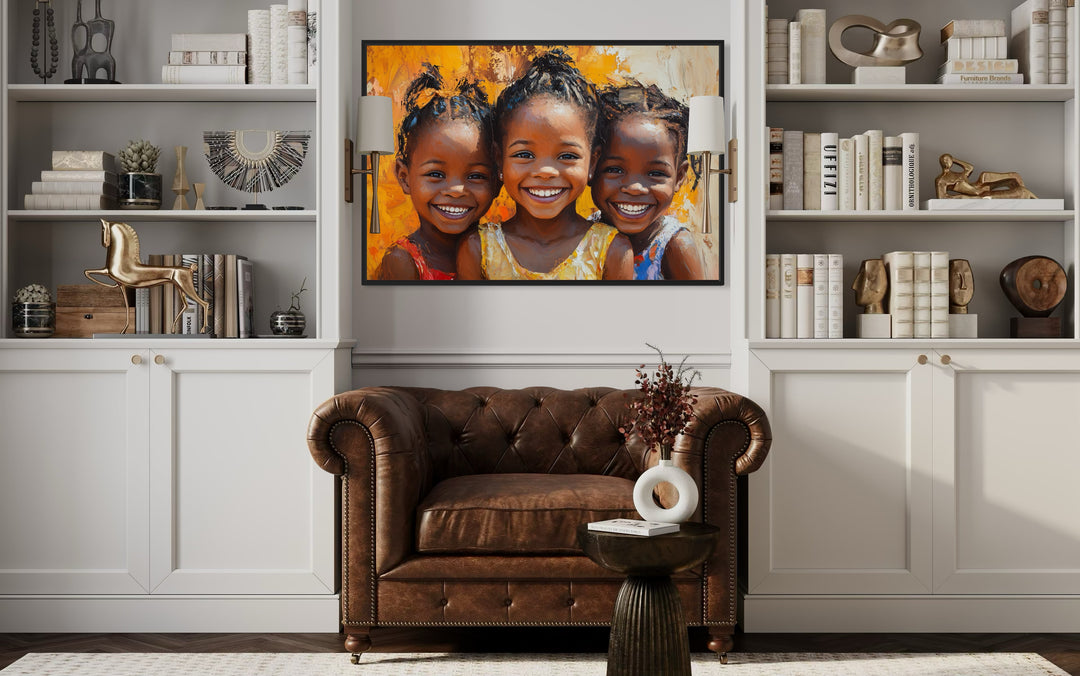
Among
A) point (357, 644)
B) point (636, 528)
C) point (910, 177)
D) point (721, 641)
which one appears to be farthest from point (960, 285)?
point (357, 644)

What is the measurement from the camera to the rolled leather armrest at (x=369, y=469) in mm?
2715

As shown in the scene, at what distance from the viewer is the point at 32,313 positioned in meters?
3.19

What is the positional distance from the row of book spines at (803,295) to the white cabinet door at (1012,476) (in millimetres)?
389

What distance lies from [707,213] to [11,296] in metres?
2.59

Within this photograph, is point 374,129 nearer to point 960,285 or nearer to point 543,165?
point 543,165

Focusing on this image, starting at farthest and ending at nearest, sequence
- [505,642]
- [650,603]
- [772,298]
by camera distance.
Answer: [772,298] < [505,642] < [650,603]

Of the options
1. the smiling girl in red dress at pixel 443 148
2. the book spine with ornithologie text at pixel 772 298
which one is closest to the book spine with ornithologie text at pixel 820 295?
the book spine with ornithologie text at pixel 772 298

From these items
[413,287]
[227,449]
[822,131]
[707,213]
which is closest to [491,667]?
[227,449]

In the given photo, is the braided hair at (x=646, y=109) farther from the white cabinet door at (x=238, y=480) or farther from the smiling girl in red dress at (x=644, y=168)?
the white cabinet door at (x=238, y=480)

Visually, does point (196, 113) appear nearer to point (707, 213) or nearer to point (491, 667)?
point (707, 213)

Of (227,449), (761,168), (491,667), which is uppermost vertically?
(761,168)

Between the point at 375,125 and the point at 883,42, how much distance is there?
6.06 feet

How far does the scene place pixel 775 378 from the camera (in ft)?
10.3

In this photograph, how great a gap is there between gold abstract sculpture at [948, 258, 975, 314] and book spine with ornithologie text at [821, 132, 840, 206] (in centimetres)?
49
